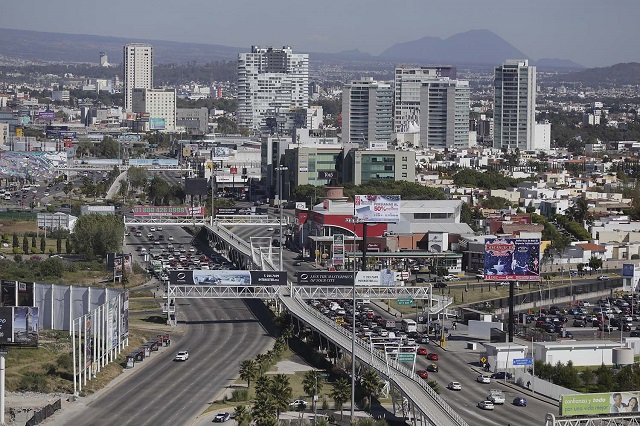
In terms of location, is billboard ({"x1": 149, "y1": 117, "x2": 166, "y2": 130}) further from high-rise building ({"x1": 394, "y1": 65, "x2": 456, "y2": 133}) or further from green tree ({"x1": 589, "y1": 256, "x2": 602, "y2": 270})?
green tree ({"x1": 589, "y1": 256, "x2": 602, "y2": 270})

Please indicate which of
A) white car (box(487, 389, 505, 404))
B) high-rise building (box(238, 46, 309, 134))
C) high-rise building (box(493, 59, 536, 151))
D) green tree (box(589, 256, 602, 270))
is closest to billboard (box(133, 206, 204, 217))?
green tree (box(589, 256, 602, 270))

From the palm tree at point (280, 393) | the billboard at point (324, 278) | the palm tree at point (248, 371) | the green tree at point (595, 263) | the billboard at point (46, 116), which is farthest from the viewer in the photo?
the billboard at point (46, 116)

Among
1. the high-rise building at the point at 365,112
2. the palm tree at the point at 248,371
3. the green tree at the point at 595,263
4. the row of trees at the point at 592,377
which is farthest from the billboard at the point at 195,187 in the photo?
the high-rise building at the point at 365,112

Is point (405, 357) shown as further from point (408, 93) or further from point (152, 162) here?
point (408, 93)

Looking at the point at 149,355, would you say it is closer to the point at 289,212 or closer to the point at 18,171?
the point at 289,212

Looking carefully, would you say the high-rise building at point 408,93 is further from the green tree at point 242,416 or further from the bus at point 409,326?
the green tree at point 242,416

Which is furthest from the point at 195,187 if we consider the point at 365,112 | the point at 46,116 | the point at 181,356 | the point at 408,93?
the point at 46,116

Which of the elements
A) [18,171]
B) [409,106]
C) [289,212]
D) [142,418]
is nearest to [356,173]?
[289,212]
